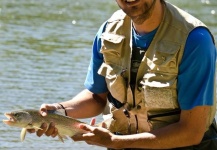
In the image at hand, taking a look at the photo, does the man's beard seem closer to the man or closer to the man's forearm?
the man

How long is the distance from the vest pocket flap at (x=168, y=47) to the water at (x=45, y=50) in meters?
4.27

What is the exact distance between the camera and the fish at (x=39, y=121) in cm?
515

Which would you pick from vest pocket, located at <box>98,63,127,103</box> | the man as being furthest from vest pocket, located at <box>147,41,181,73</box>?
vest pocket, located at <box>98,63,127,103</box>

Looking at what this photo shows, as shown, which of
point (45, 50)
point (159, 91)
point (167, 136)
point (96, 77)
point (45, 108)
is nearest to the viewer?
point (167, 136)

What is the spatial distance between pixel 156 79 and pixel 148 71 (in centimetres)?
8

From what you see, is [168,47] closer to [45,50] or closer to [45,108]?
[45,108]

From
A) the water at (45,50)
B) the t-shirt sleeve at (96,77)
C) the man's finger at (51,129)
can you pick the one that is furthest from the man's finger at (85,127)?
the water at (45,50)

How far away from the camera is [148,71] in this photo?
17.1 ft

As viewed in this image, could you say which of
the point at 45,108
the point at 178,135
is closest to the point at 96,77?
the point at 45,108

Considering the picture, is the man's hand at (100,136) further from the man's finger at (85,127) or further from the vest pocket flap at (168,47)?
the vest pocket flap at (168,47)

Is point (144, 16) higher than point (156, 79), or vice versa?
point (144, 16)

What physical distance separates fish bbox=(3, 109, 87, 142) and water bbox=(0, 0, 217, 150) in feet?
13.0

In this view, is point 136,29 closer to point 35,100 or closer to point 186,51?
point 186,51

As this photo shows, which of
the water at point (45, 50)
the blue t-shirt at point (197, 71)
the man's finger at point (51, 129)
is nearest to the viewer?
the blue t-shirt at point (197, 71)
